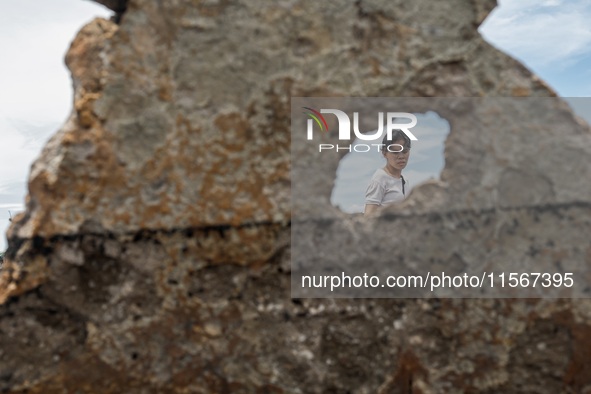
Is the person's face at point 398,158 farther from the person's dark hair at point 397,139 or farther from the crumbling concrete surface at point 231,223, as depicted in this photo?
the crumbling concrete surface at point 231,223

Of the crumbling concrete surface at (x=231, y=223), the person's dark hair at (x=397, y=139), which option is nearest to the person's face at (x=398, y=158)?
the person's dark hair at (x=397, y=139)

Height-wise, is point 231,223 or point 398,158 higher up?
point 398,158

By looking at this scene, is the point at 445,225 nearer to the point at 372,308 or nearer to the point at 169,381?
the point at 372,308

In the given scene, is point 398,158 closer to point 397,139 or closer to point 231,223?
point 397,139

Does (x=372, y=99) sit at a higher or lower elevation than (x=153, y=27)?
lower

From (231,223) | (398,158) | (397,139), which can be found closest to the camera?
(231,223)

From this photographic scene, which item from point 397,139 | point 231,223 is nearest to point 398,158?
point 397,139

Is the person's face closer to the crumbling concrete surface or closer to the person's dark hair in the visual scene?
the person's dark hair

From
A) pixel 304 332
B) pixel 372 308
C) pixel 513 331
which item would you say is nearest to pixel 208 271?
pixel 304 332
